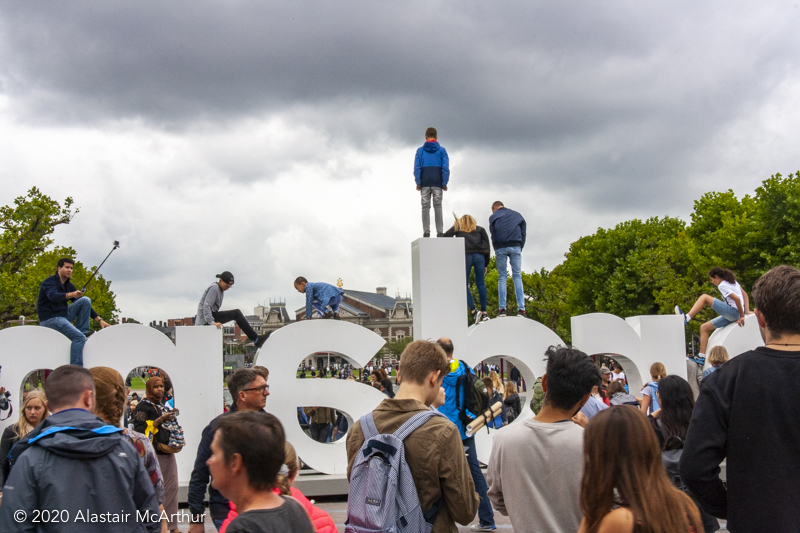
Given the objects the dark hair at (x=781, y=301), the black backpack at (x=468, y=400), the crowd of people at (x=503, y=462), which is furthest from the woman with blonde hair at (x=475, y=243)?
the dark hair at (x=781, y=301)

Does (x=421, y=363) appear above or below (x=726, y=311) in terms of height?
below

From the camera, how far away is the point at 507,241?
10.8 metres

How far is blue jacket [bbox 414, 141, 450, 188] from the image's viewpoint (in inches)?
411

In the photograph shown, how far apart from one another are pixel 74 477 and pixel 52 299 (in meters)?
6.61

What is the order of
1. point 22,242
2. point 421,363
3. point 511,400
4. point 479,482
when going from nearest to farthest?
point 421,363 < point 479,482 < point 511,400 < point 22,242

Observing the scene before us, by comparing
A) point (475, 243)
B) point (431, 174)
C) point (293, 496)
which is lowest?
point (293, 496)

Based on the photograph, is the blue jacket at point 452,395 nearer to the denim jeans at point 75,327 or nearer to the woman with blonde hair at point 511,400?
the woman with blonde hair at point 511,400

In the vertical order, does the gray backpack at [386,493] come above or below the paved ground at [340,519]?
above

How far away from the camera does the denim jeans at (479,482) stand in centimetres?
617

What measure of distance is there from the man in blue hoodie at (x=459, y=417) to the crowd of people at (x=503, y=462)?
268 centimetres

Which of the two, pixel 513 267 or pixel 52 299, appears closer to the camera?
pixel 52 299

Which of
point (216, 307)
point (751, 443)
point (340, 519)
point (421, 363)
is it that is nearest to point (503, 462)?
point (421, 363)

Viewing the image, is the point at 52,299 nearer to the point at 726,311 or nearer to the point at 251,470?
the point at 251,470

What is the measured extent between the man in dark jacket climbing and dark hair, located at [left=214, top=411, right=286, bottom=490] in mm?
938
